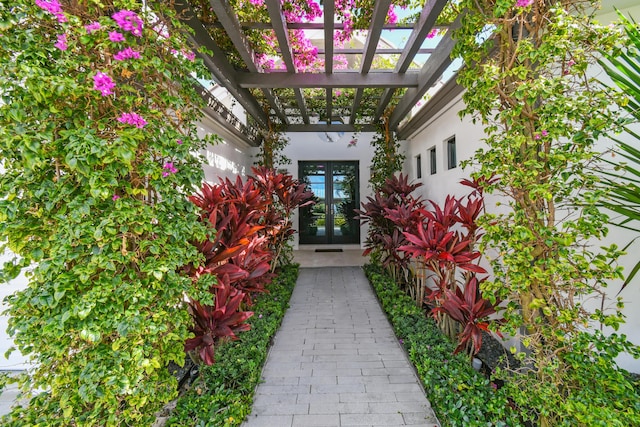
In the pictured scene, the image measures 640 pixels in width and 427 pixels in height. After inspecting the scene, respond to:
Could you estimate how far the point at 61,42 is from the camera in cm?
126

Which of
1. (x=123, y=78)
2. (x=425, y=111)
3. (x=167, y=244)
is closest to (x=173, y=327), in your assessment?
(x=167, y=244)

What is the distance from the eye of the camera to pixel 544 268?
1550mm

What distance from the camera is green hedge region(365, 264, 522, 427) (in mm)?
1679

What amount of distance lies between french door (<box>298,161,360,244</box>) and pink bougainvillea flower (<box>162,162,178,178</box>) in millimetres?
6563

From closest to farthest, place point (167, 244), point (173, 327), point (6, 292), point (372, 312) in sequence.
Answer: point (167, 244) → point (173, 327) → point (6, 292) → point (372, 312)

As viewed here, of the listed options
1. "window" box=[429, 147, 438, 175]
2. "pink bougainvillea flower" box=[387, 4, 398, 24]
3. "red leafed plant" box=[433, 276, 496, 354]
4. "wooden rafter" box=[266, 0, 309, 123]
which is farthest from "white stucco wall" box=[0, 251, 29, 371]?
"window" box=[429, 147, 438, 175]

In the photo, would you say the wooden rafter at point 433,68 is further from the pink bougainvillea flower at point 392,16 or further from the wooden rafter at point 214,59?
the wooden rafter at point 214,59

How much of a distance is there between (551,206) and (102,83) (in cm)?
224

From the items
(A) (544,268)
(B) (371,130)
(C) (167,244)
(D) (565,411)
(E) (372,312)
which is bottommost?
(E) (372,312)

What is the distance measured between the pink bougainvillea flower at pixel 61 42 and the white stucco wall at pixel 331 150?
21.8 feet

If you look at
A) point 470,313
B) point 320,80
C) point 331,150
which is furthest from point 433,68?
point 331,150

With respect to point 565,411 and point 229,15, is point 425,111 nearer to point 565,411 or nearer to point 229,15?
point 229,15

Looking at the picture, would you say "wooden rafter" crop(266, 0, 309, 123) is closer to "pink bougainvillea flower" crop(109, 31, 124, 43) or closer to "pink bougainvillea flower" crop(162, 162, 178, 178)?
"pink bougainvillea flower" crop(109, 31, 124, 43)

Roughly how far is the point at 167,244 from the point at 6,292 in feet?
6.65
